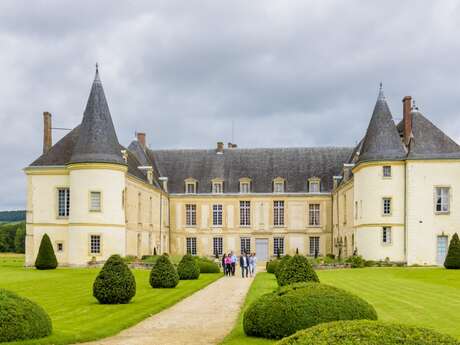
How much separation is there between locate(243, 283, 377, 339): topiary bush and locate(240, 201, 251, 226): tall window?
117ft

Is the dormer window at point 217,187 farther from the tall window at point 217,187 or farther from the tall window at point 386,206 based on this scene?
the tall window at point 386,206

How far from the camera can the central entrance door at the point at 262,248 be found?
1788 inches

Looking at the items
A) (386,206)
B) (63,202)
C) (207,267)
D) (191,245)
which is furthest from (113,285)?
(191,245)

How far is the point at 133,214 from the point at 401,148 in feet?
50.3

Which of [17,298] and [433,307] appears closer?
[17,298]

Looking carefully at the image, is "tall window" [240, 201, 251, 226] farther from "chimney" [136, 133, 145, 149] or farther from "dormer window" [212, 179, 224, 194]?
"chimney" [136, 133, 145, 149]

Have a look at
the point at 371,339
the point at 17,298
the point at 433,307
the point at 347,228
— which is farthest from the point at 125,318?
the point at 347,228

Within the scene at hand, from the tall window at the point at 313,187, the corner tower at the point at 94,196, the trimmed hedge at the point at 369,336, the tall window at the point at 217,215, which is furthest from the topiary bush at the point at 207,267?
the trimmed hedge at the point at 369,336

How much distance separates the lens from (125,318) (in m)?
12.1

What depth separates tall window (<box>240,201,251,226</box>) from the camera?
4550 centimetres

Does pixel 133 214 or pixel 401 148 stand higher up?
pixel 401 148

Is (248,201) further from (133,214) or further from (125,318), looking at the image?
(125,318)

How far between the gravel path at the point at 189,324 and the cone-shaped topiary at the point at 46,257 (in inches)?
628

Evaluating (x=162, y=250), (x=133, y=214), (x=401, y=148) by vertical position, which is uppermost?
(x=401, y=148)
